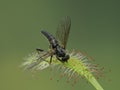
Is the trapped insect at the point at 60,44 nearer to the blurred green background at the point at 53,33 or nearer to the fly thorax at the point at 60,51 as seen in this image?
the fly thorax at the point at 60,51

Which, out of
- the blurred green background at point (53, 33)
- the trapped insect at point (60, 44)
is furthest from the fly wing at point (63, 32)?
the blurred green background at point (53, 33)

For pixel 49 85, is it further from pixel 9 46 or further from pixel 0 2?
pixel 0 2

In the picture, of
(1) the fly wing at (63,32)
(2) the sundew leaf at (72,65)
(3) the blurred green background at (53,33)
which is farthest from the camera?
(3) the blurred green background at (53,33)

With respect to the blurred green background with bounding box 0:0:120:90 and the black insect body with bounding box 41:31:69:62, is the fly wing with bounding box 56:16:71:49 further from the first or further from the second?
the blurred green background with bounding box 0:0:120:90

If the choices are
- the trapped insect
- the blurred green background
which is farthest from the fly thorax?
the blurred green background

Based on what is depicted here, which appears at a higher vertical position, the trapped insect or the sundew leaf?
the trapped insect

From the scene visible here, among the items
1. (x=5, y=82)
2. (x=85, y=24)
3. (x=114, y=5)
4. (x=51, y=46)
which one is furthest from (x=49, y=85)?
(x=51, y=46)
